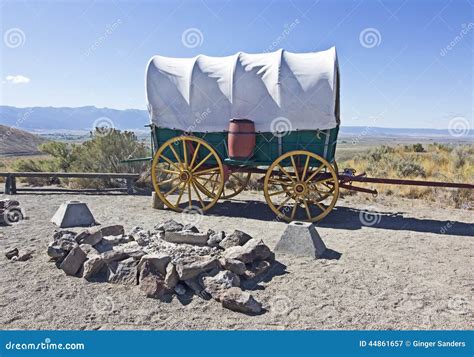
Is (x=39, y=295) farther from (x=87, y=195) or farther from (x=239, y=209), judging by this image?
(x=87, y=195)

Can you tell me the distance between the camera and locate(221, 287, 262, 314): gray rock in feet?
11.2

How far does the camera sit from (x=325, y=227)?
6.47 meters

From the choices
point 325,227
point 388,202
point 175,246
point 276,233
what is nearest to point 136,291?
point 175,246

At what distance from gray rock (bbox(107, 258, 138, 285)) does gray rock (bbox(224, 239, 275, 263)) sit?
956mm

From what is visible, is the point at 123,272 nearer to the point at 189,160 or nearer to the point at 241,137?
the point at 241,137

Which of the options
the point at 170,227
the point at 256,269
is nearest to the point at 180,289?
the point at 256,269

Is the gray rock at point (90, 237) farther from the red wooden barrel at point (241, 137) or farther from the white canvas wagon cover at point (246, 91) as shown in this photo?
the white canvas wagon cover at point (246, 91)

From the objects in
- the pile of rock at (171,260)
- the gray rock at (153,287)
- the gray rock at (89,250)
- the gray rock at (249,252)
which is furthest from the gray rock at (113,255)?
the gray rock at (249,252)

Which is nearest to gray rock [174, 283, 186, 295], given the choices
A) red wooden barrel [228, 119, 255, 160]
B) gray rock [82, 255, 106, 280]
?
gray rock [82, 255, 106, 280]

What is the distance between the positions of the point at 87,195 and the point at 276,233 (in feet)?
16.4

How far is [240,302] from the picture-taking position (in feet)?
11.2

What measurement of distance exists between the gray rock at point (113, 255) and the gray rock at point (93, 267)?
0.04m

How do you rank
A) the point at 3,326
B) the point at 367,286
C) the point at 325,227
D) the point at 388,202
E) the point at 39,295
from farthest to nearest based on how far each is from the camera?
the point at 388,202 < the point at 325,227 < the point at 367,286 < the point at 39,295 < the point at 3,326

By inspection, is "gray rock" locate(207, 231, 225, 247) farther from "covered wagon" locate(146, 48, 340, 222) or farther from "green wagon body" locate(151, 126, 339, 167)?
"green wagon body" locate(151, 126, 339, 167)
